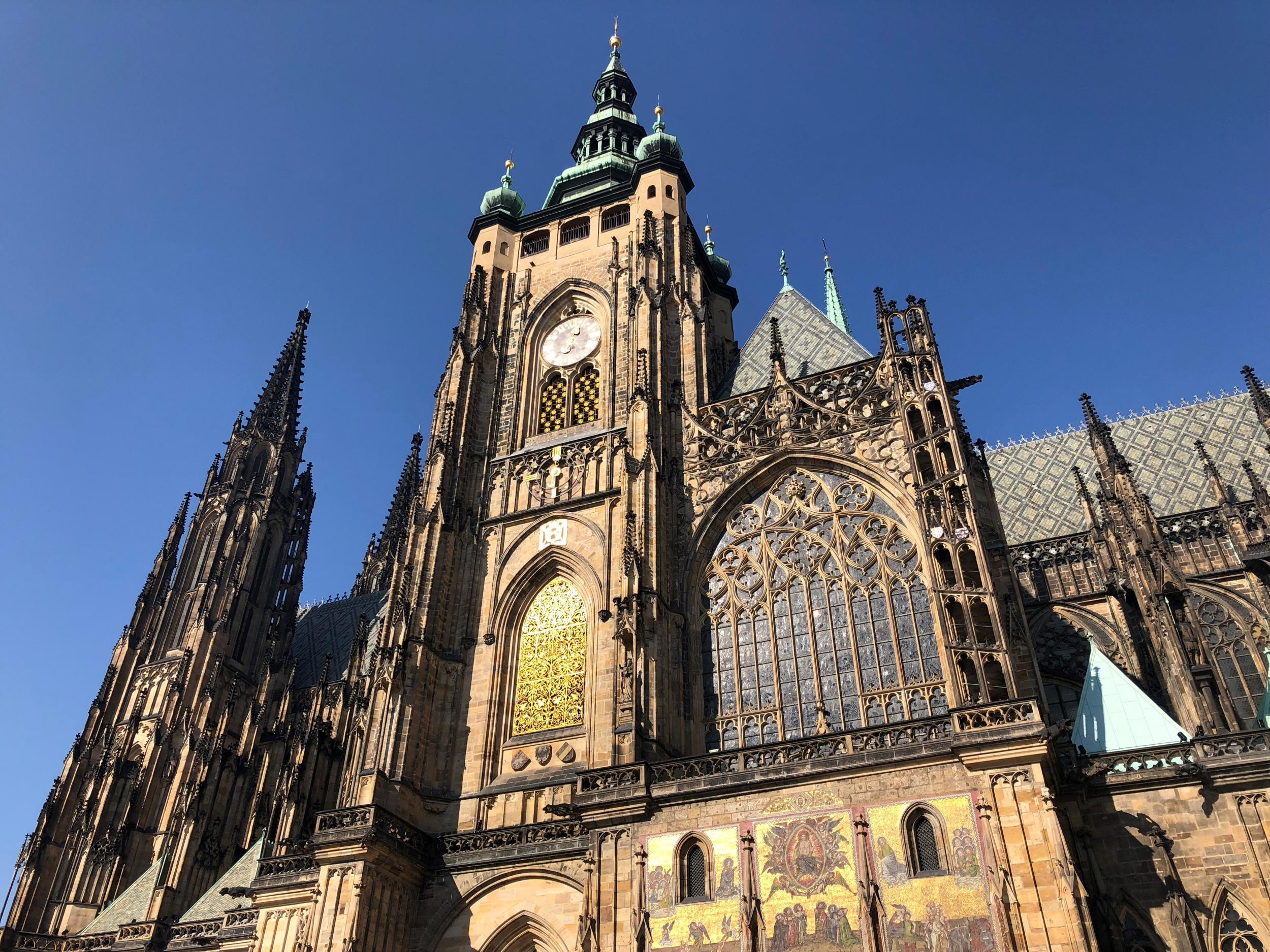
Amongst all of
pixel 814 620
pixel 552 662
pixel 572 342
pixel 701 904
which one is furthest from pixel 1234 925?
pixel 572 342

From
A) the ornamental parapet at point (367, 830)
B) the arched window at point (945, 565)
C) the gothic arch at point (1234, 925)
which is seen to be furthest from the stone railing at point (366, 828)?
the gothic arch at point (1234, 925)

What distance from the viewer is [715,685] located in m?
20.6

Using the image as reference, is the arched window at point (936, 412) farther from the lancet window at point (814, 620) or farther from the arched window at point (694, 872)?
the arched window at point (694, 872)

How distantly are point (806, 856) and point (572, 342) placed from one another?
54.0 feet

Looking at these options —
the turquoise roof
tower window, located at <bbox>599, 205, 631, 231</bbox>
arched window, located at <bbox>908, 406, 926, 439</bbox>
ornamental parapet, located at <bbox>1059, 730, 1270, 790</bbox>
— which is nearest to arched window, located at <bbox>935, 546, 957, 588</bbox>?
arched window, located at <bbox>908, 406, 926, 439</bbox>

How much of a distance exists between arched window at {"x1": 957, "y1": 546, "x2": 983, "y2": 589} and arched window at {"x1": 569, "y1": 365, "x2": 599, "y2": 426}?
10963 millimetres

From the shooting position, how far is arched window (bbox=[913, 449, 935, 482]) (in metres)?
20.0

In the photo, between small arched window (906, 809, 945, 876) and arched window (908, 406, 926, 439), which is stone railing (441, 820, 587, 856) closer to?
small arched window (906, 809, 945, 876)

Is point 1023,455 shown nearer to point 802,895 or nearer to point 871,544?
point 871,544

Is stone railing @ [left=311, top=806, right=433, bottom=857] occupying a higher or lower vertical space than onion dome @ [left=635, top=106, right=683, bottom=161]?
lower

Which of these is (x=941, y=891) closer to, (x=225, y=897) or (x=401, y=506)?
(x=225, y=897)

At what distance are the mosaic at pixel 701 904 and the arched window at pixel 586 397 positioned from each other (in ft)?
40.8

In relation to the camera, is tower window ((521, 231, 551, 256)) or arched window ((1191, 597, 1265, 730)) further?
tower window ((521, 231, 551, 256))

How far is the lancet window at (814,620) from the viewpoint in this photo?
19.2m
